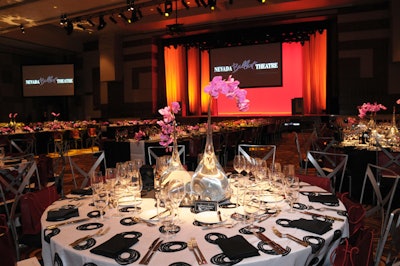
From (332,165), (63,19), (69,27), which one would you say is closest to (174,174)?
(332,165)

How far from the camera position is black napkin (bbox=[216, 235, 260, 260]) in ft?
4.61

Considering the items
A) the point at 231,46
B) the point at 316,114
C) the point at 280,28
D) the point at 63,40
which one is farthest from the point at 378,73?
the point at 63,40

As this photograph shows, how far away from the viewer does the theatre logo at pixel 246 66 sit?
1457cm

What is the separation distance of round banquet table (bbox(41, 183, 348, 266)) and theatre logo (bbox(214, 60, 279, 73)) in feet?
43.1

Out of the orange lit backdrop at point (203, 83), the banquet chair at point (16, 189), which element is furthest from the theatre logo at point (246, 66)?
the banquet chair at point (16, 189)

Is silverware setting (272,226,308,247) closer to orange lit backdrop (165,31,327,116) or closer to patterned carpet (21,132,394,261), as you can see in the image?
patterned carpet (21,132,394,261)

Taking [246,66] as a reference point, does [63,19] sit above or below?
above

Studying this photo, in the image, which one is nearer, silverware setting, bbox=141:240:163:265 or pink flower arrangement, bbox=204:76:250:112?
silverware setting, bbox=141:240:163:265

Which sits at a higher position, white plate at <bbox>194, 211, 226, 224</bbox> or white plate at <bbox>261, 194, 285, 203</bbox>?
white plate at <bbox>261, 194, 285, 203</bbox>

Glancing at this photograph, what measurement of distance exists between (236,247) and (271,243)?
0.18 m

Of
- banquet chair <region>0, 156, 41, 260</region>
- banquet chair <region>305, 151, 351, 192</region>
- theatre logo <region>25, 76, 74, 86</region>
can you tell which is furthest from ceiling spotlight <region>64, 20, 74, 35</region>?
banquet chair <region>305, 151, 351, 192</region>

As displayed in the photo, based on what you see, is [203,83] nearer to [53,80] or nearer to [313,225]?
[53,80]

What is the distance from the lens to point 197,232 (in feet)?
5.49

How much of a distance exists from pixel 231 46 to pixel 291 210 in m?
13.8
